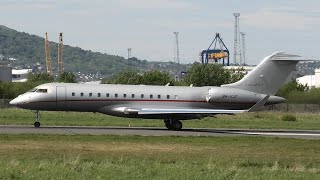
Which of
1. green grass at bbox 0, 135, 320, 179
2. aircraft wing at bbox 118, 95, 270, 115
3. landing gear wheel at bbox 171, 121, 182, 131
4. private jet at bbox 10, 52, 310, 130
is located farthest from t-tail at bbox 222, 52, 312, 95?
green grass at bbox 0, 135, 320, 179

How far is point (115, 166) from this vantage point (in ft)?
86.1

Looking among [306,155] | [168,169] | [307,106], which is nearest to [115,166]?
[168,169]

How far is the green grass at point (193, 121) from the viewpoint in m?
59.8

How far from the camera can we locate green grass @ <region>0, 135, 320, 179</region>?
948 inches

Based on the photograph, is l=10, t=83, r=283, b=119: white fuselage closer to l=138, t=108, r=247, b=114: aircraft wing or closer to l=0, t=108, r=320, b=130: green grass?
l=138, t=108, r=247, b=114: aircraft wing

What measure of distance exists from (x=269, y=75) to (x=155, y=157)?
Answer: 2483 cm

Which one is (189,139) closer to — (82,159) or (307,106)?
(82,159)

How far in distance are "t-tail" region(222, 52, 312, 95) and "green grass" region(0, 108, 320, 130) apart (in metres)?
4.47

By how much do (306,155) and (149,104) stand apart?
19960mm

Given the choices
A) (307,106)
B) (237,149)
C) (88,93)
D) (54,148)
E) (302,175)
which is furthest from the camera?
(307,106)

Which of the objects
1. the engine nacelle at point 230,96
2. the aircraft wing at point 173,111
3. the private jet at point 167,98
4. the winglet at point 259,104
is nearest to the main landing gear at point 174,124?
the private jet at point 167,98

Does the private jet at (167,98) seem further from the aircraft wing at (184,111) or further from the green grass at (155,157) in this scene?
the green grass at (155,157)

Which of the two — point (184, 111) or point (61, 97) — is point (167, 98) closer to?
point (184, 111)

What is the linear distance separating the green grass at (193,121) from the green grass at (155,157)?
1629 cm
